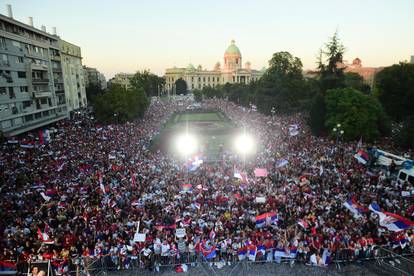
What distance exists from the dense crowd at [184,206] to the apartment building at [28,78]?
1082 cm

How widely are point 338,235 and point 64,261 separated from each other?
11859mm

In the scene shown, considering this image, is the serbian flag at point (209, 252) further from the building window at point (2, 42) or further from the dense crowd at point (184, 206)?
the building window at point (2, 42)

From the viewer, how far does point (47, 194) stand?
16641 millimetres

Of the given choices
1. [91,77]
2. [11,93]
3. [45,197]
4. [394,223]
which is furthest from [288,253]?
[91,77]

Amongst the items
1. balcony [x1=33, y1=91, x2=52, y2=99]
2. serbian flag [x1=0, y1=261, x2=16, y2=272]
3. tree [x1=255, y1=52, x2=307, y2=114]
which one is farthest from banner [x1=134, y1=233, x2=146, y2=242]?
tree [x1=255, y1=52, x2=307, y2=114]

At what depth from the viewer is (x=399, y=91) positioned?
39.4 metres

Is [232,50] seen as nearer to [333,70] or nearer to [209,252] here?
[333,70]

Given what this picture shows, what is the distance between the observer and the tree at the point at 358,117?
2877cm

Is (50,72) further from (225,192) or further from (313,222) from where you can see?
(313,222)

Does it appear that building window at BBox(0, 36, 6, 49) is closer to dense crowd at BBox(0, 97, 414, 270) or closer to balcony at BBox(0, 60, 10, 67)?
balcony at BBox(0, 60, 10, 67)

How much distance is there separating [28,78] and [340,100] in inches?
1587

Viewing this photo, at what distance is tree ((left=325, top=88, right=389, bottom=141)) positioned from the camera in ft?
94.4

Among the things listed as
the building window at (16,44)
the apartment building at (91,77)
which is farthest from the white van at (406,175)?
the apartment building at (91,77)

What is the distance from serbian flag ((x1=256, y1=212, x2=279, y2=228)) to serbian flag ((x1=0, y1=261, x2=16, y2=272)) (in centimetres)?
1079
